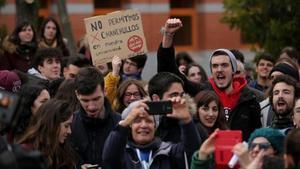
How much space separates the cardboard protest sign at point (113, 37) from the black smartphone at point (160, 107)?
3.00 meters

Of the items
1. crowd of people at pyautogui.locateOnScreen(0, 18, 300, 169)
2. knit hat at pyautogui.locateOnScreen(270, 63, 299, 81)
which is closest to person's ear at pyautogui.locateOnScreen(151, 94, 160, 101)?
crowd of people at pyautogui.locateOnScreen(0, 18, 300, 169)

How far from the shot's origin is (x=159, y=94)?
689 centimetres

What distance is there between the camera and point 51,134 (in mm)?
5961

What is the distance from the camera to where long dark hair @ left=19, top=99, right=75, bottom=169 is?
19.4 feet

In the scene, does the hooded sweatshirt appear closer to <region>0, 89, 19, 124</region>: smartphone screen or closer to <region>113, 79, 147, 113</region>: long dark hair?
<region>113, 79, 147, 113</region>: long dark hair

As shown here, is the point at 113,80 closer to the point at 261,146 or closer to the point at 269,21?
the point at 261,146

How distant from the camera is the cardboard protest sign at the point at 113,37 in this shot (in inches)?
345

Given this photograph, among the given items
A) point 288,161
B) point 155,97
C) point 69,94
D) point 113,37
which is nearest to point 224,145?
point 288,161

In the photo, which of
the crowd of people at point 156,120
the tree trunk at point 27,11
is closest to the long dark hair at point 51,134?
the crowd of people at point 156,120

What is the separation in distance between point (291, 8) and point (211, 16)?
32.8ft

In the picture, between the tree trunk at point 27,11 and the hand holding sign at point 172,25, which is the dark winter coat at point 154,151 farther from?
the tree trunk at point 27,11

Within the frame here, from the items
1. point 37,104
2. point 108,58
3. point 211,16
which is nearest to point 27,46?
point 108,58

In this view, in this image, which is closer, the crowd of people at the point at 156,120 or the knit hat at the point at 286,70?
the crowd of people at the point at 156,120

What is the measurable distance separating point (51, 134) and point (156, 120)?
1.17m
